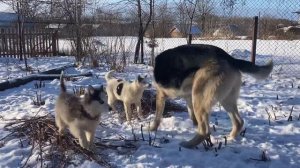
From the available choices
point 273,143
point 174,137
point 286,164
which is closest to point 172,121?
point 174,137

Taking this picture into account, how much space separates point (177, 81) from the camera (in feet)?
16.1

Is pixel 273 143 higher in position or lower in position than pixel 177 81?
lower

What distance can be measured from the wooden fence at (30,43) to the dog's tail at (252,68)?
13192 mm

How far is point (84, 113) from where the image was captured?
162 inches

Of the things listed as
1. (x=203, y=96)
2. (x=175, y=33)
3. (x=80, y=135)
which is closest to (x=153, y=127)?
(x=203, y=96)

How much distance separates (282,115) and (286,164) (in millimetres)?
1854

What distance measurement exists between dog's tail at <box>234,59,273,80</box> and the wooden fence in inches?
519

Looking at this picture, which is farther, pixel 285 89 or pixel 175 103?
pixel 285 89

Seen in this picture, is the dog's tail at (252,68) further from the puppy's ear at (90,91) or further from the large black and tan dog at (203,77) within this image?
the puppy's ear at (90,91)

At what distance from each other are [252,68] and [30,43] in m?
14.8

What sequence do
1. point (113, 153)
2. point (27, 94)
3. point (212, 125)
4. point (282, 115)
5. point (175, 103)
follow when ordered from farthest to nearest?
point (27, 94) → point (175, 103) → point (282, 115) → point (212, 125) → point (113, 153)

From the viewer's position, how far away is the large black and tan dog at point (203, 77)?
452 cm

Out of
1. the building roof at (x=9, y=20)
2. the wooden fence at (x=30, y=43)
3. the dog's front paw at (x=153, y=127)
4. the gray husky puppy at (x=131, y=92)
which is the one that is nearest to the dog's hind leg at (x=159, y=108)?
the dog's front paw at (x=153, y=127)

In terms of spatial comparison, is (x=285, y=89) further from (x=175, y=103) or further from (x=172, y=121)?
(x=172, y=121)
